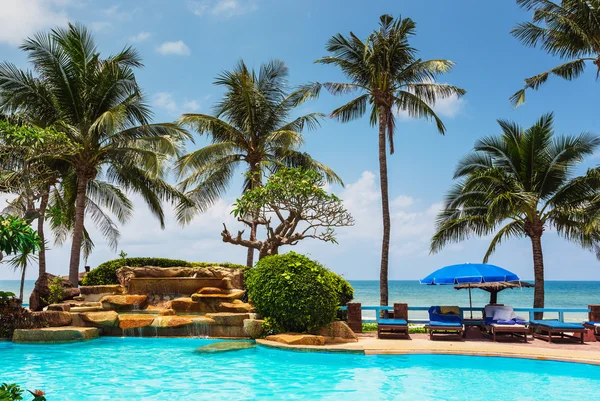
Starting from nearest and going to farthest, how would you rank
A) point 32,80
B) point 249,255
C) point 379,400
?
point 379,400 → point 32,80 → point 249,255

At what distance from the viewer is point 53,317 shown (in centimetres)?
1426

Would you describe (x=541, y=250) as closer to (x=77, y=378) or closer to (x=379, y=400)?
(x=379, y=400)

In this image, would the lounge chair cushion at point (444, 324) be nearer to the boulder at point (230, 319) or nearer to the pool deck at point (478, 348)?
the pool deck at point (478, 348)

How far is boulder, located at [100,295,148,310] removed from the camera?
15820 mm

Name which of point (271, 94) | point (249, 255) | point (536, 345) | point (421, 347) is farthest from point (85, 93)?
point (536, 345)

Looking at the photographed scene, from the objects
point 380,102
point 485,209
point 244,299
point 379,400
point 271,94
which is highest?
point 271,94

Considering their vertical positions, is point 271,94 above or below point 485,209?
above

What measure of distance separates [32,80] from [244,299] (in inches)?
484

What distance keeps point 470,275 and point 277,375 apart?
255 inches

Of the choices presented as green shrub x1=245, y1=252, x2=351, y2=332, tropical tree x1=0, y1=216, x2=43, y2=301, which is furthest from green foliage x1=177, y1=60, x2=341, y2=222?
tropical tree x1=0, y1=216, x2=43, y2=301

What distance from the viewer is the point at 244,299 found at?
652 inches

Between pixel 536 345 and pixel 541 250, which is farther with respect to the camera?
pixel 541 250

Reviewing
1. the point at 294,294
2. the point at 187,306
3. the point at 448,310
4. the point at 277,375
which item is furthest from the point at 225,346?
the point at 448,310

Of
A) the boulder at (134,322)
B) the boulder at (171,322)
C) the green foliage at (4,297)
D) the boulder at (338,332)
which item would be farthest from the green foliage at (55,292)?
the boulder at (338,332)
